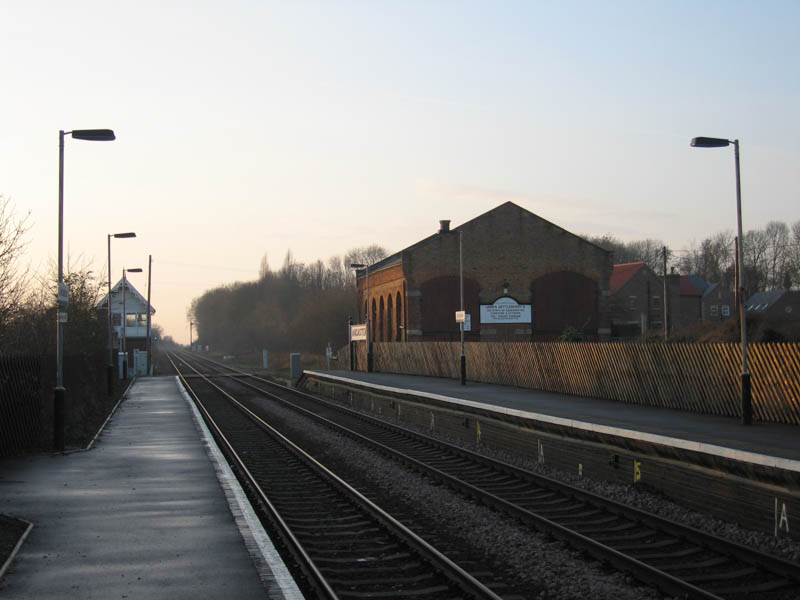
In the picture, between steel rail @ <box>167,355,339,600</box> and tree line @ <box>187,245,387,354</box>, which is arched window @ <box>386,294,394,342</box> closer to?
tree line @ <box>187,245,387,354</box>

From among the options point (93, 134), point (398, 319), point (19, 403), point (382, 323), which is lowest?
point (19, 403)

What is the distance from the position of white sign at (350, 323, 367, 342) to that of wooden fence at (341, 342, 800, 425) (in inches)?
645

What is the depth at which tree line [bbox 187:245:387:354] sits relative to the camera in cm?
8650

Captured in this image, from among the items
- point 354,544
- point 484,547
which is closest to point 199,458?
point 354,544

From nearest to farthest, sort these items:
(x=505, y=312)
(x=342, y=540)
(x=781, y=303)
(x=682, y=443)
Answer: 1. (x=342, y=540)
2. (x=682, y=443)
3. (x=505, y=312)
4. (x=781, y=303)

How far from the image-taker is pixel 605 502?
435 inches

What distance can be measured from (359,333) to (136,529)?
1577 inches

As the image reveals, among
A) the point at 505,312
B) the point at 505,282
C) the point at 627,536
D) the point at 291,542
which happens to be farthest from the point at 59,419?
the point at 505,282

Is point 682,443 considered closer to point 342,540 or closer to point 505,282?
point 342,540

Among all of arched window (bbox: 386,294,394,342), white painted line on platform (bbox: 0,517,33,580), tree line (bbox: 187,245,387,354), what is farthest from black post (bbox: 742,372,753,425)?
tree line (bbox: 187,245,387,354)

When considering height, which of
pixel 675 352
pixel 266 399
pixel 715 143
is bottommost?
pixel 266 399

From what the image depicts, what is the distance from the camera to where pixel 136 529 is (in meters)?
10.1

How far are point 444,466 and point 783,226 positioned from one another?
105 m

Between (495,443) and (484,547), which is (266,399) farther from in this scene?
(484,547)
